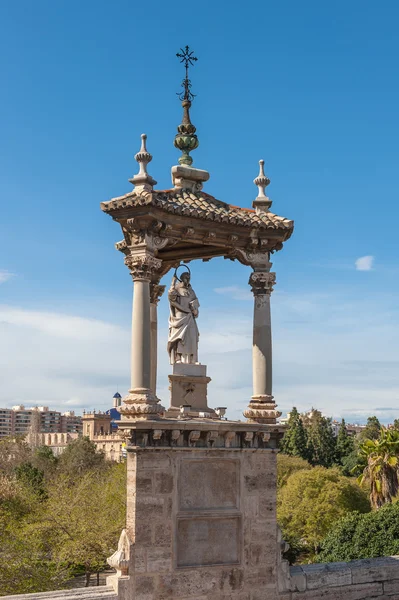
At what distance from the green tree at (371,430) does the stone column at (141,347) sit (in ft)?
199

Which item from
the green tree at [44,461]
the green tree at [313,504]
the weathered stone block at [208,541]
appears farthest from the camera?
the green tree at [44,461]

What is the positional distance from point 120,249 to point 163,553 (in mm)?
4302

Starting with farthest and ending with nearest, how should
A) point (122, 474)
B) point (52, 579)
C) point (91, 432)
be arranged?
1. point (91, 432)
2. point (122, 474)
3. point (52, 579)

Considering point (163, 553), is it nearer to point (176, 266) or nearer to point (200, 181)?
point (176, 266)

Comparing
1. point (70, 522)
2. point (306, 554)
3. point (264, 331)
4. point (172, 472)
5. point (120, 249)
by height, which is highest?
point (120, 249)

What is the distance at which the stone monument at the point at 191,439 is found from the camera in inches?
377

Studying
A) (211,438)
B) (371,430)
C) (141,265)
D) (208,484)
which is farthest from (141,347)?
(371,430)

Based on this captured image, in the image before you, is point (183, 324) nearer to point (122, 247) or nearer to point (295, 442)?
point (122, 247)

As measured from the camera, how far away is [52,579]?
67.9 feet

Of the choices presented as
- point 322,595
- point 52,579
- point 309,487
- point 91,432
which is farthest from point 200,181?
Result: point 91,432

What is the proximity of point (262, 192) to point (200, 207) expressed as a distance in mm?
1399

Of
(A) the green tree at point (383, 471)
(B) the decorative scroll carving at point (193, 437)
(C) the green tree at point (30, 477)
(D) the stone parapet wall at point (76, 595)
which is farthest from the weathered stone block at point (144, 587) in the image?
(C) the green tree at point (30, 477)

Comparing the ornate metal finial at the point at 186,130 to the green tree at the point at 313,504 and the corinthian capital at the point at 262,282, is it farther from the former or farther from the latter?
the green tree at the point at 313,504

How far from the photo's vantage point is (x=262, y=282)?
11.1 metres
